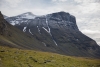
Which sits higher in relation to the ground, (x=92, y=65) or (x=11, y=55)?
(x=11, y=55)

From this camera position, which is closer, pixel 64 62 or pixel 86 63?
pixel 64 62

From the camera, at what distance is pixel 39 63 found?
40.0 meters

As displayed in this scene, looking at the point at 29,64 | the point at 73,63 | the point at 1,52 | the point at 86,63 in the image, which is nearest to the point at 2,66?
the point at 29,64

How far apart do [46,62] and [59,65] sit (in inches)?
130

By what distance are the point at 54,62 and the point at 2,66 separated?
1356 centimetres

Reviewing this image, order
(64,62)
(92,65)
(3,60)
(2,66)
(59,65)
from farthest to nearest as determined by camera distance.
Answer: (92,65) < (64,62) < (59,65) < (3,60) < (2,66)

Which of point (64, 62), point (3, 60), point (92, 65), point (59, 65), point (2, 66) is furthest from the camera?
point (92, 65)

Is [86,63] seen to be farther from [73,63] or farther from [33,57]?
[33,57]

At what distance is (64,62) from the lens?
43844 millimetres

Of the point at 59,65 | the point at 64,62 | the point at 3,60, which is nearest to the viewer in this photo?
the point at 3,60

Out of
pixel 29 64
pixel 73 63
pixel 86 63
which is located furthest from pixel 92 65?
pixel 29 64

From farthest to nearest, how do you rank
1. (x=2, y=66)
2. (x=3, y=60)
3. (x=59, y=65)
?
(x=59, y=65) < (x=3, y=60) < (x=2, y=66)

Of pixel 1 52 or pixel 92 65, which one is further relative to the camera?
pixel 92 65

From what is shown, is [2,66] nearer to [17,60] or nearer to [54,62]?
[17,60]
